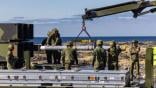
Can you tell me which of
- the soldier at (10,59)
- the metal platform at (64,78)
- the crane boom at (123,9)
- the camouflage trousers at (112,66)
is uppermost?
the crane boom at (123,9)

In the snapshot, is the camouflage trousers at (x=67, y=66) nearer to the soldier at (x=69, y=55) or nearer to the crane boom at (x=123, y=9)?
the soldier at (x=69, y=55)

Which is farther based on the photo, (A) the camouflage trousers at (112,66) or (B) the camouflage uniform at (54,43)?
(B) the camouflage uniform at (54,43)

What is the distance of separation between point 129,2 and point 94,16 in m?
1.14

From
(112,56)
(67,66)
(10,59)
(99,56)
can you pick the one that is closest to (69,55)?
(67,66)

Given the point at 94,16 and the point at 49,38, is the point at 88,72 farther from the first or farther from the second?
the point at 49,38

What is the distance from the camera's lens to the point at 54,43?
1939 cm

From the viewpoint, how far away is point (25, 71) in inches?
636

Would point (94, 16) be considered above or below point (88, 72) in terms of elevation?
above

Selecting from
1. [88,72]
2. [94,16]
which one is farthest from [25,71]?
[94,16]

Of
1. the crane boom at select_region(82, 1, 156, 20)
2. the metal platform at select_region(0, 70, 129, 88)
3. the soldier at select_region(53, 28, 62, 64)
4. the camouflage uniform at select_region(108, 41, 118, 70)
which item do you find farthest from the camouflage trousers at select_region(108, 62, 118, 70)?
the soldier at select_region(53, 28, 62, 64)

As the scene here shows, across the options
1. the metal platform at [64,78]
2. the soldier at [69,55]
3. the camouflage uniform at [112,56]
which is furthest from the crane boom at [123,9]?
the metal platform at [64,78]

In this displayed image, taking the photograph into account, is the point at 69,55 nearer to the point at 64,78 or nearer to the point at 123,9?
the point at 123,9

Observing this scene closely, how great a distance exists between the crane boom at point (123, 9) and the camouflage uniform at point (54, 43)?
1.75 m

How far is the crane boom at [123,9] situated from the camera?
17.7 m
